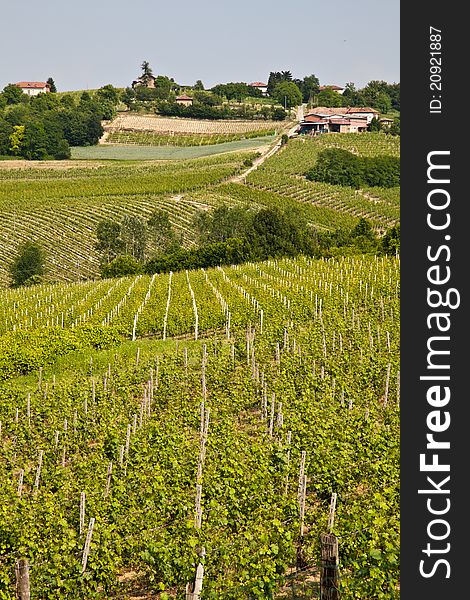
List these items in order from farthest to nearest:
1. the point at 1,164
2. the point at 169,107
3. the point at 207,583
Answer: the point at 169,107, the point at 1,164, the point at 207,583

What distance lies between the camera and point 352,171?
8588 centimetres

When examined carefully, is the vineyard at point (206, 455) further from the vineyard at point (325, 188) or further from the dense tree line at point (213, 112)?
the dense tree line at point (213, 112)

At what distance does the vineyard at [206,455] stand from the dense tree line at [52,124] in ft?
303

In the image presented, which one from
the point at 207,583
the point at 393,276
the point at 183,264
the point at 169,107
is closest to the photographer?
the point at 207,583

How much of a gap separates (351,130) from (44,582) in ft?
367

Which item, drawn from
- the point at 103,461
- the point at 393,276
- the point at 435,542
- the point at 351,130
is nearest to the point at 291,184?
the point at 351,130

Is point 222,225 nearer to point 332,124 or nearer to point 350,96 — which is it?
point 332,124

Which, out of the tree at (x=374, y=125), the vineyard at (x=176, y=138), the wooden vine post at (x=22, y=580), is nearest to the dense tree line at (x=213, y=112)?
the vineyard at (x=176, y=138)

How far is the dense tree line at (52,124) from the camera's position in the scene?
376ft

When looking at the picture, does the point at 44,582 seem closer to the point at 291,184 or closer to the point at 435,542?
the point at 435,542

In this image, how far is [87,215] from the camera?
70.1 m

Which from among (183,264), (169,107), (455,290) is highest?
(169,107)

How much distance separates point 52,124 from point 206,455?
113m

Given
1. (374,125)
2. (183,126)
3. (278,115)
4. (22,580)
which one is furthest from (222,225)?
(278,115)
